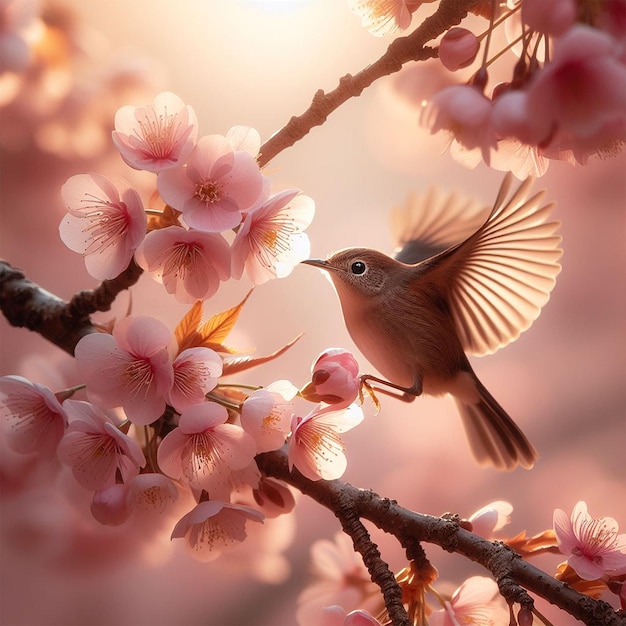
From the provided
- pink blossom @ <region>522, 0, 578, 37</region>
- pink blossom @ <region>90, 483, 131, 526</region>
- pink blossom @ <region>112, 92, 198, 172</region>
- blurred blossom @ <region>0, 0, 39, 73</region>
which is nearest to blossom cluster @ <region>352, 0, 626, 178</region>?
pink blossom @ <region>522, 0, 578, 37</region>

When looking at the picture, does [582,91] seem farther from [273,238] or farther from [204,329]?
[204,329]

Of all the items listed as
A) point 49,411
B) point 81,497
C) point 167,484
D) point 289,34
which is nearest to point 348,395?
point 167,484

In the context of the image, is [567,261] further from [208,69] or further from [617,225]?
[208,69]

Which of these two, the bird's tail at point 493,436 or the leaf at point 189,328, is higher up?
the leaf at point 189,328

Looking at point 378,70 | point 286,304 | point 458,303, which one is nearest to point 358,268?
point 458,303

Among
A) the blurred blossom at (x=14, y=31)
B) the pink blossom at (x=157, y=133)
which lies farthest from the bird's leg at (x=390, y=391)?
the blurred blossom at (x=14, y=31)

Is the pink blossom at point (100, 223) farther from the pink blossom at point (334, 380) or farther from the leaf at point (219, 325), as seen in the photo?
the pink blossom at point (334, 380)
